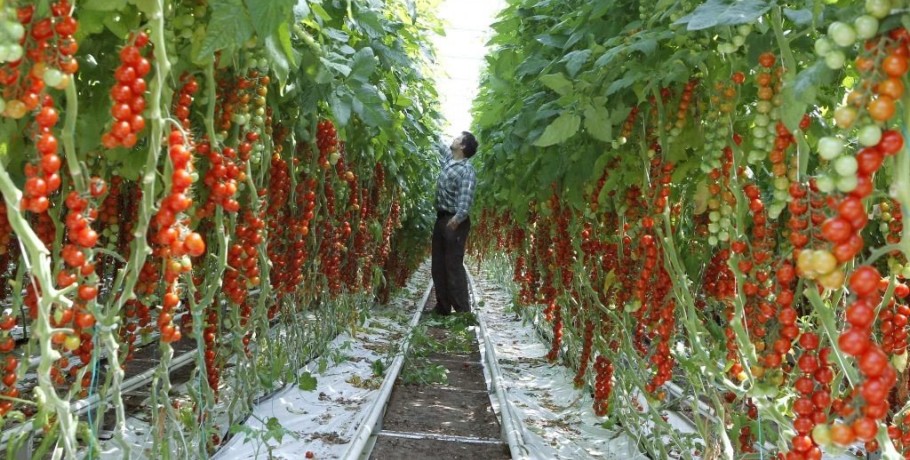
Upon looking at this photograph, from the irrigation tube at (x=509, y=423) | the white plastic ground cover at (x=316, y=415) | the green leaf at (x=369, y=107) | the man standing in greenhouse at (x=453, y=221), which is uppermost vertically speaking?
the green leaf at (x=369, y=107)

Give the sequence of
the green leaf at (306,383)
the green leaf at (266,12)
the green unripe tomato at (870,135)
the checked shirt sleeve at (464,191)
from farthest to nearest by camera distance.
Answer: the checked shirt sleeve at (464,191)
the green leaf at (306,383)
the green leaf at (266,12)
the green unripe tomato at (870,135)

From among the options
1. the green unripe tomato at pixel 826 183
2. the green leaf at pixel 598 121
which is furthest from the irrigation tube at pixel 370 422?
the green unripe tomato at pixel 826 183

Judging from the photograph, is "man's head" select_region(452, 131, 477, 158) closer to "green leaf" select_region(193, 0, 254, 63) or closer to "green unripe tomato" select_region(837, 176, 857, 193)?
"green leaf" select_region(193, 0, 254, 63)

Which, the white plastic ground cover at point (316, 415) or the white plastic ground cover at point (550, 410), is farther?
the white plastic ground cover at point (550, 410)

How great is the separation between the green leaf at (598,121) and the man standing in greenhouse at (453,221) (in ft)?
13.7

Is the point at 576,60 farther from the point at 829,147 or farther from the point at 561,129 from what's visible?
the point at 829,147

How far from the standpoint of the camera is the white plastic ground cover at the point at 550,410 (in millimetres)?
2745

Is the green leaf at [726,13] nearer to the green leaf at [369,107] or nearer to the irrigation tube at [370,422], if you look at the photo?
the green leaf at [369,107]

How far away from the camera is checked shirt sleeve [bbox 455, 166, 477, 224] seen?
Result: 239 inches

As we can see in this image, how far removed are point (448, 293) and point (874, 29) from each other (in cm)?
604

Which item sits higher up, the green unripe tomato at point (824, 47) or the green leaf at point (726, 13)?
the green leaf at point (726, 13)

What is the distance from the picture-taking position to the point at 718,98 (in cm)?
165

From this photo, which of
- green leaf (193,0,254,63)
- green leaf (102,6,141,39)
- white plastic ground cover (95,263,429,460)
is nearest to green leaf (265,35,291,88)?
green leaf (193,0,254,63)

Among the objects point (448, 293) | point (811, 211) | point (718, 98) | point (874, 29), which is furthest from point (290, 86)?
point (448, 293)
